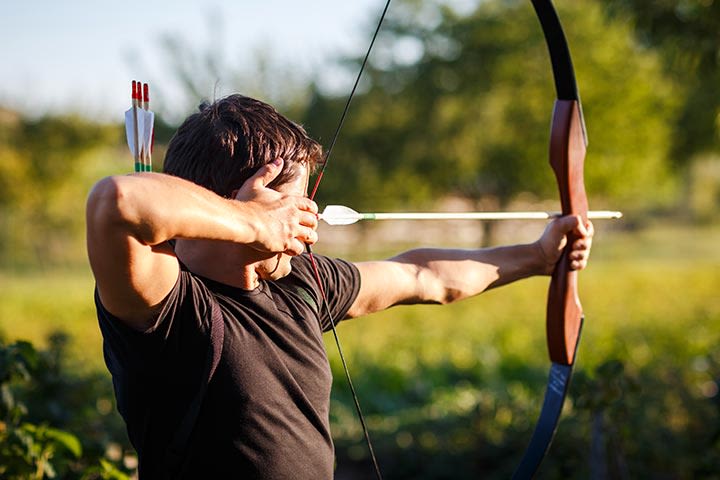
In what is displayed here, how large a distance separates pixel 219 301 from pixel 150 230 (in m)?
0.29

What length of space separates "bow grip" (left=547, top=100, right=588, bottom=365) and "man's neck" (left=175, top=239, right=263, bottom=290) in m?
0.96

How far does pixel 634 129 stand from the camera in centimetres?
1622

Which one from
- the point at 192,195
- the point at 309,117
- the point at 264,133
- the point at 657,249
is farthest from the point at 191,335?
the point at 657,249

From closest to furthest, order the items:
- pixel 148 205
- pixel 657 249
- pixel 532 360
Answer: pixel 148 205, pixel 532 360, pixel 657 249

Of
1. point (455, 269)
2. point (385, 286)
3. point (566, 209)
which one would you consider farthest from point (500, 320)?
point (385, 286)

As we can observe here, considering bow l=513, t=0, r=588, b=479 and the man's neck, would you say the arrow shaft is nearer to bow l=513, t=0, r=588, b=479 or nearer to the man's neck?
bow l=513, t=0, r=588, b=479

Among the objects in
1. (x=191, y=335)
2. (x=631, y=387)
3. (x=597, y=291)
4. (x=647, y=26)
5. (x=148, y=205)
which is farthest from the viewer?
(x=597, y=291)

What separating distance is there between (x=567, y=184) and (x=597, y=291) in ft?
31.3

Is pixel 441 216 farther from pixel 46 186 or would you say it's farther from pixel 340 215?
pixel 46 186

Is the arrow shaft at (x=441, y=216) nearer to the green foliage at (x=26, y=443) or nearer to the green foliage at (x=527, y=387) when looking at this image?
the green foliage at (x=527, y=387)

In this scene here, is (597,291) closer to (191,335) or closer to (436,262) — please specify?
(436,262)

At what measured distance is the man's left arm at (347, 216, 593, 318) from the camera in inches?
73.2

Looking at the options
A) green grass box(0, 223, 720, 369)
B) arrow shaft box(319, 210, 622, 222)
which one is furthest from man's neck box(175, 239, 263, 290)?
green grass box(0, 223, 720, 369)

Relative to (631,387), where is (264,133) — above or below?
above
